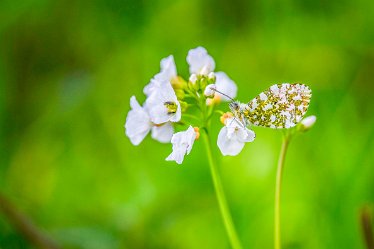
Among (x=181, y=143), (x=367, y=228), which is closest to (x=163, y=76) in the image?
(x=181, y=143)

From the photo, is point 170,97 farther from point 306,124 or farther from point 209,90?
point 306,124

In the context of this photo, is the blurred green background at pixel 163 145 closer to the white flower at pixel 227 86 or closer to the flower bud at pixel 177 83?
the white flower at pixel 227 86

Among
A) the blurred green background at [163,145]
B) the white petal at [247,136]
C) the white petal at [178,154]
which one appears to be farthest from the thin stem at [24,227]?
the white petal at [247,136]

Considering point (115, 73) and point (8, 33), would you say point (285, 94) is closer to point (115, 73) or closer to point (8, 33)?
point (115, 73)

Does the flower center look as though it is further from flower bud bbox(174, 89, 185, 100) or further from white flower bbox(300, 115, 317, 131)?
white flower bbox(300, 115, 317, 131)

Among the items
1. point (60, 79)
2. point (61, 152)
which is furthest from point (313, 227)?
point (60, 79)

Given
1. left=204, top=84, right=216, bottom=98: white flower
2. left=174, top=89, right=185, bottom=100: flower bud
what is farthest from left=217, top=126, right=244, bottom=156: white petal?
left=174, top=89, right=185, bottom=100: flower bud
